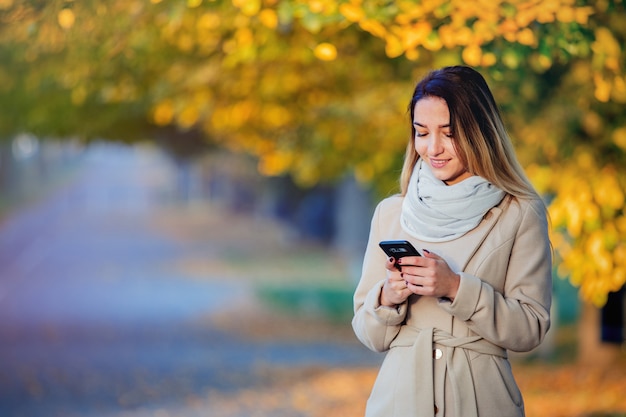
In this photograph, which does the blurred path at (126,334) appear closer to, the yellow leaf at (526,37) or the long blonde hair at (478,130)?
the yellow leaf at (526,37)

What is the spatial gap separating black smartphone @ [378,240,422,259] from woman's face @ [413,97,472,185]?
12.8 inches

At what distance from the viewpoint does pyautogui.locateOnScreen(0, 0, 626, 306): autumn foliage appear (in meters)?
5.74

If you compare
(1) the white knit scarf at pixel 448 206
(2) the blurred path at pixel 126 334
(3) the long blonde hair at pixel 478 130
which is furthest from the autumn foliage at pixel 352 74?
(2) the blurred path at pixel 126 334

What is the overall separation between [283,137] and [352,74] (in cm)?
212

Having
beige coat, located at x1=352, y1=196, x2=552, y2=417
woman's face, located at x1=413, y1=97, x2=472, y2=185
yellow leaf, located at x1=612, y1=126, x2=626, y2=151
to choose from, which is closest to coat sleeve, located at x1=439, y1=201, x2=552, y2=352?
beige coat, located at x1=352, y1=196, x2=552, y2=417

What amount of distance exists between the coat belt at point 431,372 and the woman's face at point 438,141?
479mm

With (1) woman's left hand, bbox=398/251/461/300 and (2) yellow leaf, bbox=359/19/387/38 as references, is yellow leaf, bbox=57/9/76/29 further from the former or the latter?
(1) woman's left hand, bbox=398/251/461/300

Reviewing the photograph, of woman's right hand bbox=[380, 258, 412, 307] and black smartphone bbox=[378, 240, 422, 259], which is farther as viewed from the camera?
woman's right hand bbox=[380, 258, 412, 307]

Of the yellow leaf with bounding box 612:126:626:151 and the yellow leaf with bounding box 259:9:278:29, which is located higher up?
the yellow leaf with bounding box 259:9:278:29

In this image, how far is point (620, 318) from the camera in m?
14.4

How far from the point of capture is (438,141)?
11.0ft

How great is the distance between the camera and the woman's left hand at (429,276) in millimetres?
3154

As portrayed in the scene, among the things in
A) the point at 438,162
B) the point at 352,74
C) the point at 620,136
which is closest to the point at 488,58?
the point at 438,162

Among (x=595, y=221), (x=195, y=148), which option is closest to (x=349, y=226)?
(x=195, y=148)
